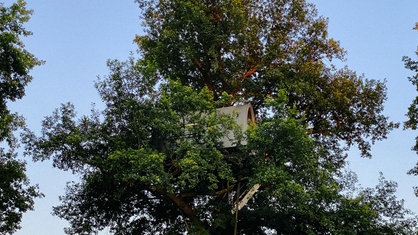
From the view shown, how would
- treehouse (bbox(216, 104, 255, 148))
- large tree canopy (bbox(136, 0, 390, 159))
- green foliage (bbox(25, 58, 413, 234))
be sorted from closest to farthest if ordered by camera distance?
green foliage (bbox(25, 58, 413, 234)), treehouse (bbox(216, 104, 255, 148)), large tree canopy (bbox(136, 0, 390, 159))

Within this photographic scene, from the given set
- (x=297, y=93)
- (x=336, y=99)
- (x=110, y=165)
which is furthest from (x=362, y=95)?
(x=110, y=165)

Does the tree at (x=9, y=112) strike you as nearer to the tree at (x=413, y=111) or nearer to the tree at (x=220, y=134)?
the tree at (x=220, y=134)

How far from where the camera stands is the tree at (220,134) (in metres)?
16.1

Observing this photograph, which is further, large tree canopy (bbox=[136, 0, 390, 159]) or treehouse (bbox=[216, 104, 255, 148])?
large tree canopy (bbox=[136, 0, 390, 159])

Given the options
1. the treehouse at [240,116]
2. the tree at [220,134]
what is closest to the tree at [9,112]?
the tree at [220,134]

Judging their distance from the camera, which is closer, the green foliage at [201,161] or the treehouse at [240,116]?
the green foliage at [201,161]

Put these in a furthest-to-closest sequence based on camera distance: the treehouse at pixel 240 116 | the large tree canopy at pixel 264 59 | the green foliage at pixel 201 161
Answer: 1. the large tree canopy at pixel 264 59
2. the treehouse at pixel 240 116
3. the green foliage at pixel 201 161

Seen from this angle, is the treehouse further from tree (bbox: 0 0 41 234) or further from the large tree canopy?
tree (bbox: 0 0 41 234)

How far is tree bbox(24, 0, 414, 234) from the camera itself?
632 inches

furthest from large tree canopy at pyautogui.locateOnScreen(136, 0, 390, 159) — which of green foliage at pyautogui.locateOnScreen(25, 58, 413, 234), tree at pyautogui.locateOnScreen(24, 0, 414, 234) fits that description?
green foliage at pyautogui.locateOnScreen(25, 58, 413, 234)

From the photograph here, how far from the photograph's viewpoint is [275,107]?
1691 cm

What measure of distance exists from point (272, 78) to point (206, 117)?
5623 mm

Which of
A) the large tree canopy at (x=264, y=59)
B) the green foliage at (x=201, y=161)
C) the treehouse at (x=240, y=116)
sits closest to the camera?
the green foliage at (x=201, y=161)

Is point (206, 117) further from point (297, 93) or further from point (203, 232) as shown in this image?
point (297, 93)
